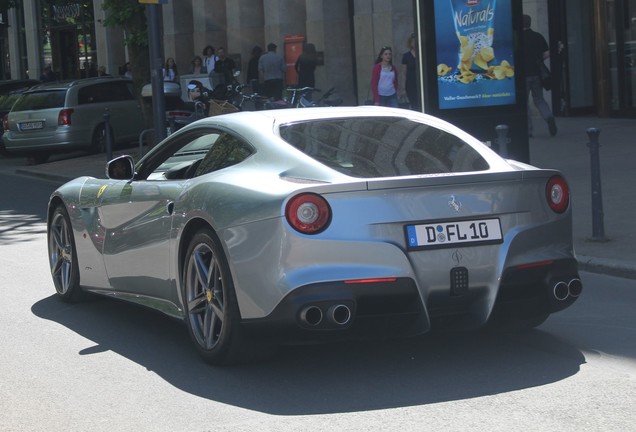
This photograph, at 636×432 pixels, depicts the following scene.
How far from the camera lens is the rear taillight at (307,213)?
6098mm

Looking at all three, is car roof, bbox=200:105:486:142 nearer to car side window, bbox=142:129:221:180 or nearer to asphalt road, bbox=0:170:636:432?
car side window, bbox=142:129:221:180

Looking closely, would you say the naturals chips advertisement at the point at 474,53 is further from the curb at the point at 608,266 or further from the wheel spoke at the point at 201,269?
the wheel spoke at the point at 201,269

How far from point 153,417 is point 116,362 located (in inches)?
50.9

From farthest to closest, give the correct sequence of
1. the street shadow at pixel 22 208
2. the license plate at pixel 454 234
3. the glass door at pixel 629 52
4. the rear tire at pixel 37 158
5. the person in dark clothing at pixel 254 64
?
the person in dark clothing at pixel 254 64
the rear tire at pixel 37 158
the glass door at pixel 629 52
the street shadow at pixel 22 208
the license plate at pixel 454 234

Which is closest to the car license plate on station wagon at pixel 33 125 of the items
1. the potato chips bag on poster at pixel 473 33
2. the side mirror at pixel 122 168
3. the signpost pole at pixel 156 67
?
the signpost pole at pixel 156 67

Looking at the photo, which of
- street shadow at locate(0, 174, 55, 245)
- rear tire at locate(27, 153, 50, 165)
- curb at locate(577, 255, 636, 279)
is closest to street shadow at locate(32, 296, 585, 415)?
curb at locate(577, 255, 636, 279)

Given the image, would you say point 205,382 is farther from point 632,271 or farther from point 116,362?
point 632,271

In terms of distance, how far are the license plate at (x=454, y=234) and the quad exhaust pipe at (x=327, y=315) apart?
0.47 metres

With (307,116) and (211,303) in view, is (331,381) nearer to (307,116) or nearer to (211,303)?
(211,303)

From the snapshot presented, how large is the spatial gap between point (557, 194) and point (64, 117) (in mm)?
19212

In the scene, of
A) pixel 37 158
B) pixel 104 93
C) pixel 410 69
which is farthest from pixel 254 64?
pixel 410 69

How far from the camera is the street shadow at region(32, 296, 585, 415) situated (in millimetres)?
5961

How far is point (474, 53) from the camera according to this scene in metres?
14.5

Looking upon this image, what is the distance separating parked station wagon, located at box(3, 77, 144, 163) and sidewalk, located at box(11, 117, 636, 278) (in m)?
0.40
